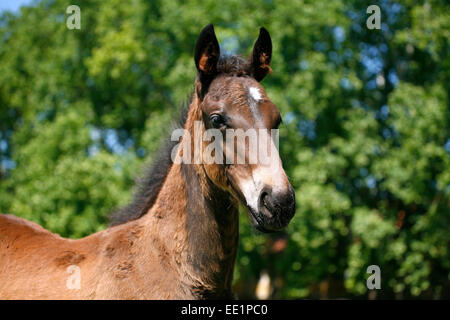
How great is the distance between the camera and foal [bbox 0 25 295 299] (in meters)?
2.96

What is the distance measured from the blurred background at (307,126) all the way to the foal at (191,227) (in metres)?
9.93

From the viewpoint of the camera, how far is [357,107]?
16.3 meters

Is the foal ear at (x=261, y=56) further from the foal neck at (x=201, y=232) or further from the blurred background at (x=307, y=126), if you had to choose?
the blurred background at (x=307, y=126)

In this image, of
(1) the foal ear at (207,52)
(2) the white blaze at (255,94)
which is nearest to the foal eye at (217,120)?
(2) the white blaze at (255,94)

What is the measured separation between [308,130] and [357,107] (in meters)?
1.96

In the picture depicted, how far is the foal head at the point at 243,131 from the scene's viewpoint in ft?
8.81

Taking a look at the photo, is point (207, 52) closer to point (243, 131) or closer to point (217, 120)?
point (217, 120)

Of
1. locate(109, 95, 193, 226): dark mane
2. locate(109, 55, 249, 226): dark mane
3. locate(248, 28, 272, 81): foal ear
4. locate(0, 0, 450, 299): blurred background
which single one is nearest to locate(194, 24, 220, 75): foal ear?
locate(109, 55, 249, 226): dark mane

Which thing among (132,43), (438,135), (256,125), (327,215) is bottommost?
(327,215)

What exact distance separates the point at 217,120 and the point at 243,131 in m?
0.23

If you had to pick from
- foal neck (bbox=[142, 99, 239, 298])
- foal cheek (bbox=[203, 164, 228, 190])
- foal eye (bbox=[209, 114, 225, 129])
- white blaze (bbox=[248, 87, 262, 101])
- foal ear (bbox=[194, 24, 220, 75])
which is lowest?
foal neck (bbox=[142, 99, 239, 298])

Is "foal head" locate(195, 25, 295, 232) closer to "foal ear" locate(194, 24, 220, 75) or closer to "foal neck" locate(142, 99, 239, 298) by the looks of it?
"foal ear" locate(194, 24, 220, 75)
